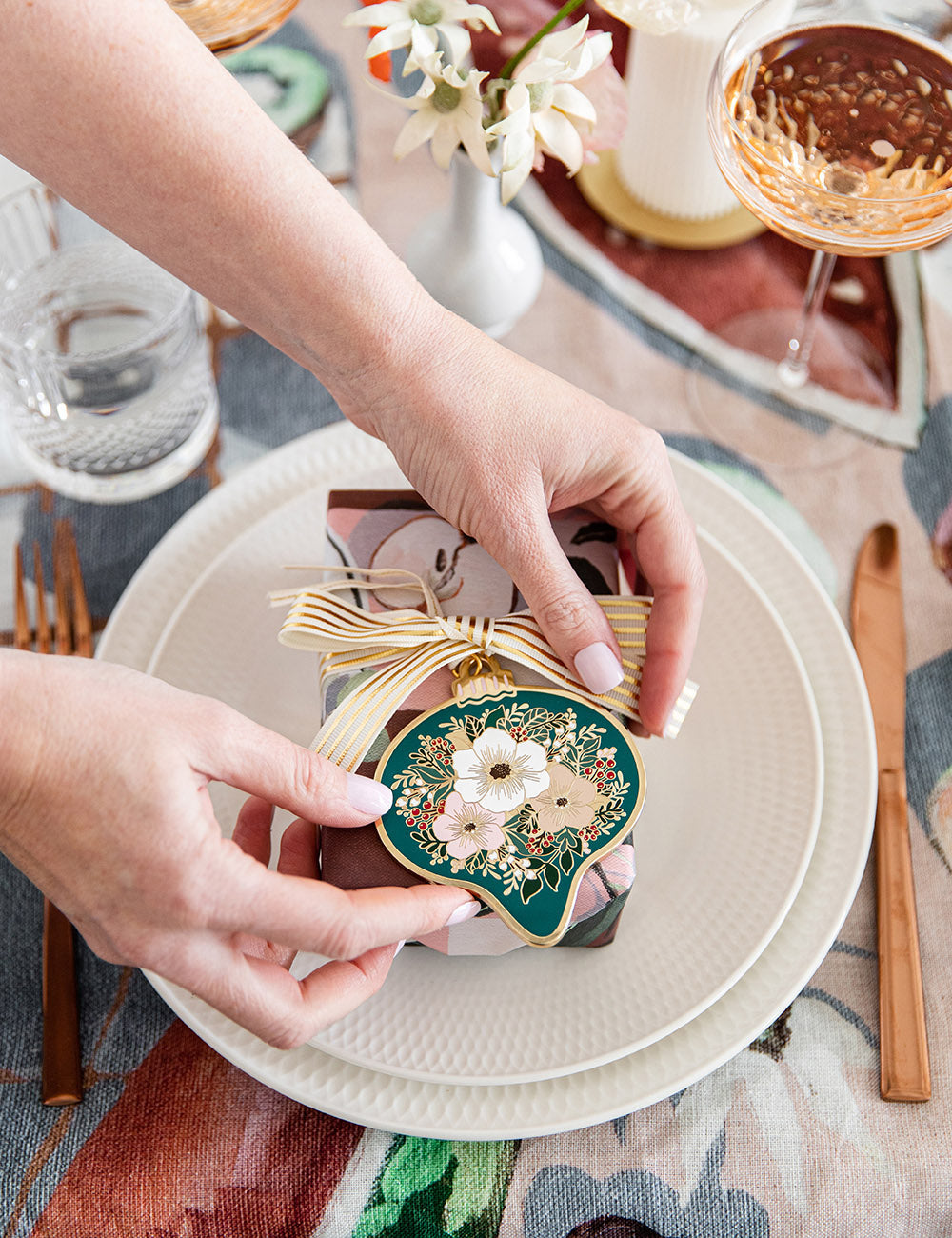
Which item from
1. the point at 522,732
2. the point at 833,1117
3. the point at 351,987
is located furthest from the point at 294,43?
the point at 833,1117

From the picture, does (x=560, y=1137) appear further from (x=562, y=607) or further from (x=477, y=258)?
(x=477, y=258)

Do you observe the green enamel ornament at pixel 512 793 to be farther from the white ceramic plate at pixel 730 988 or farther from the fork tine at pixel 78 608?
the fork tine at pixel 78 608

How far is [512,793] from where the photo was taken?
65 centimetres

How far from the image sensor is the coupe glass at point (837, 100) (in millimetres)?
793

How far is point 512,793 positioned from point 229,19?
2.25ft

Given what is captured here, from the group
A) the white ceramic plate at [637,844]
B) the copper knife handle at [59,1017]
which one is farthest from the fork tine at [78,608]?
the copper knife handle at [59,1017]

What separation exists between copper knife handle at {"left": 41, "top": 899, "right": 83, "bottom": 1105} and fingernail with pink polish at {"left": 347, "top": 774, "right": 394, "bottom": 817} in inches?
10.7

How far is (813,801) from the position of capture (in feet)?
2.33

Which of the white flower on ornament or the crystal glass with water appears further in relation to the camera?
the crystal glass with water

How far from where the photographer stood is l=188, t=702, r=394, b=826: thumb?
594 mm

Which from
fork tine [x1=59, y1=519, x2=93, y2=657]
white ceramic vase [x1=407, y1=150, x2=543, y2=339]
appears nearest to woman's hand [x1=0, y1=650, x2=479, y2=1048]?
fork tine [x1=59, y1=519, x2=93, y2=657]

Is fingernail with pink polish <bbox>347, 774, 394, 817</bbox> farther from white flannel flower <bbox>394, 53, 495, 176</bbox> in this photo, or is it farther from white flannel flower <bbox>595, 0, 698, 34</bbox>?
white flannel flower <bbox>595, 0, 698, 34</bbox>

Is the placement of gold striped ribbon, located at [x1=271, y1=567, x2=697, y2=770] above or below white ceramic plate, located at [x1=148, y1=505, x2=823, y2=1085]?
above

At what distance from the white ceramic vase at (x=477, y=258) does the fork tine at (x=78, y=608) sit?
40cm
